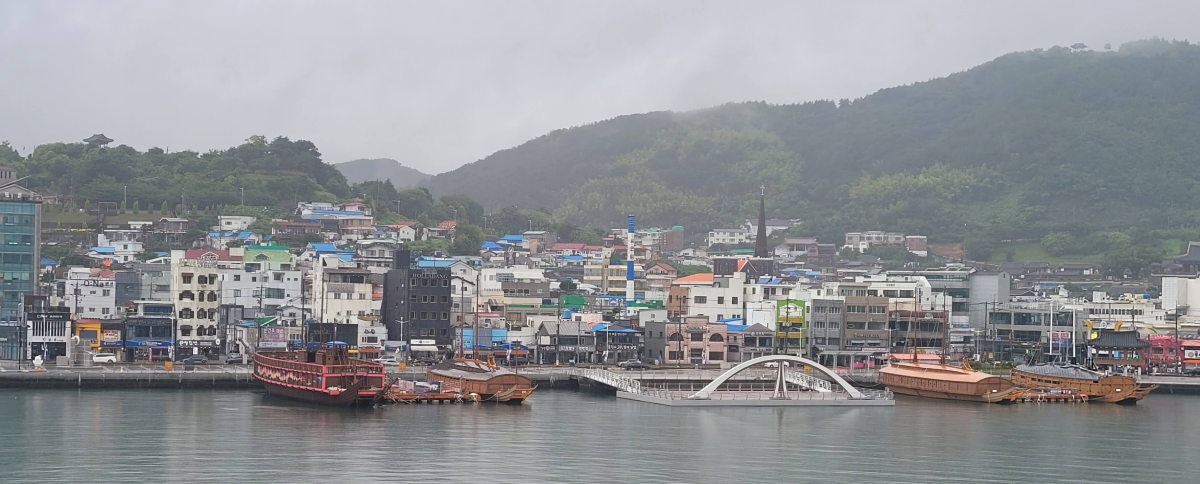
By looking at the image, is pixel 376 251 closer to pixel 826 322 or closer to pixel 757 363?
pixel 826 322

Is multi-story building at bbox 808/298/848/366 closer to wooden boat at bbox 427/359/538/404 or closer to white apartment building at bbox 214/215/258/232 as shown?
→ wooden boat at bbox 427/359/538/404

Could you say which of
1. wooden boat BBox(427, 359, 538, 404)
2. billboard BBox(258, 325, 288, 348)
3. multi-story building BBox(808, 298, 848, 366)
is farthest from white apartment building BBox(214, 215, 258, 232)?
wooden boat BBox(427, 359, 538, 404)

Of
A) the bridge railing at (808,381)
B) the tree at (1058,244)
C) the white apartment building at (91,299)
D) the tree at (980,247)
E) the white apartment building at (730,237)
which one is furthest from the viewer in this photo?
the white apartment building at (730,237)

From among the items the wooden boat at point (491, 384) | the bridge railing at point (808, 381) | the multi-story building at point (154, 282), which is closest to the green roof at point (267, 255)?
the multi-story building at point (154, 282)

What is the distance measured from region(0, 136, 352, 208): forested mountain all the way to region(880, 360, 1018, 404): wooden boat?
215 feet

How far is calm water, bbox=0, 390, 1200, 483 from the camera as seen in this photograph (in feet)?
113

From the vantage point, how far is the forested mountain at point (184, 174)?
111 m

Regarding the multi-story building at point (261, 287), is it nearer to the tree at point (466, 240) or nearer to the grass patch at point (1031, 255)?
the tree at point (466, 240)

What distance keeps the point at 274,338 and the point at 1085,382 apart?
32.6 meters

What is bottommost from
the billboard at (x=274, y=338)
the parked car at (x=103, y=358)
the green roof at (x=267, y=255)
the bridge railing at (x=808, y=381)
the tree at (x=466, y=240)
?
the bridge railing at (x=808, y=381)

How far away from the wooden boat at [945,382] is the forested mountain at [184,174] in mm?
65555

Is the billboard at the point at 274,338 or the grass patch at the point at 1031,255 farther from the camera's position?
the grass patch at the point at 1031,255

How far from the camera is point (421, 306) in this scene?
216ft

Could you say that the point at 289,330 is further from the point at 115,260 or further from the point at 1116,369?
the point at 1116,369
